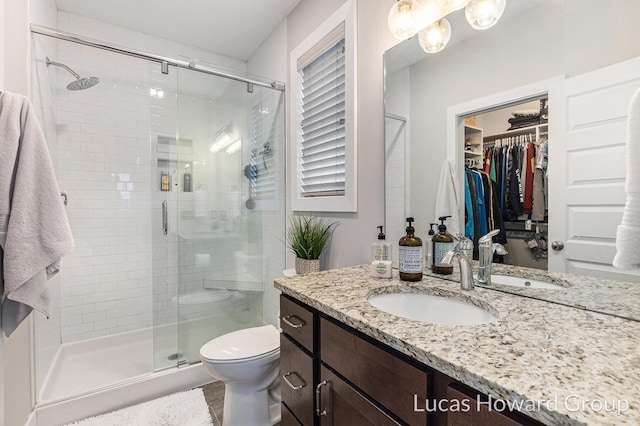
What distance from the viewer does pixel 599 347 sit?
631 mm

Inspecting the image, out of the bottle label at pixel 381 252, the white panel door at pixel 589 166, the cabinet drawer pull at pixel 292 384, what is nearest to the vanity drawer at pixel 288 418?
the cabinet drawer pull at pixel 292 384

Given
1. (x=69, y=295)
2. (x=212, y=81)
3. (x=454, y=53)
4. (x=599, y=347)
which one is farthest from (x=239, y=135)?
(x=599, y=347)

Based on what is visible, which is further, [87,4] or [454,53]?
[87,4]

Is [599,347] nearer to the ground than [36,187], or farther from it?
nearer to the ground

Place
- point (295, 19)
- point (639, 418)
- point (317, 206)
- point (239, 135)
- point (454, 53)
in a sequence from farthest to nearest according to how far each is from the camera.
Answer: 1. point (239, 135)
2. point (295, 19)
3. point (317, 206)
4. point (454, 53)
5. point (639, 418)

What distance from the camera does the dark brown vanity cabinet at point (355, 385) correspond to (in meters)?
0.58

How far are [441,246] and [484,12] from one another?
0.92m

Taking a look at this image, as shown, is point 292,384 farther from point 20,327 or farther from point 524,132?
point 20,327

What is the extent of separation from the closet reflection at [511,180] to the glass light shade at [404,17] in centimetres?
53

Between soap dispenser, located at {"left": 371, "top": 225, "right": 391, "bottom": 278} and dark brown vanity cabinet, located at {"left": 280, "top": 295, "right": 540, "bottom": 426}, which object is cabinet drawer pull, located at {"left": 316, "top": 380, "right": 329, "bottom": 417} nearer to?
dark brown vanity cabinet, located at {"left": 280, "top": 295, "right": 540, "bottom": 426}

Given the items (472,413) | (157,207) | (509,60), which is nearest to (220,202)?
(157,207)

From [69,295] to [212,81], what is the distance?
2117 millimetres

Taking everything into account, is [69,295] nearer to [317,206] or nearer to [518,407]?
[317,206]

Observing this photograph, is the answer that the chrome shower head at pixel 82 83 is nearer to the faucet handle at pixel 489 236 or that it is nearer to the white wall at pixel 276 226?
the white wall at pixel 276 226
